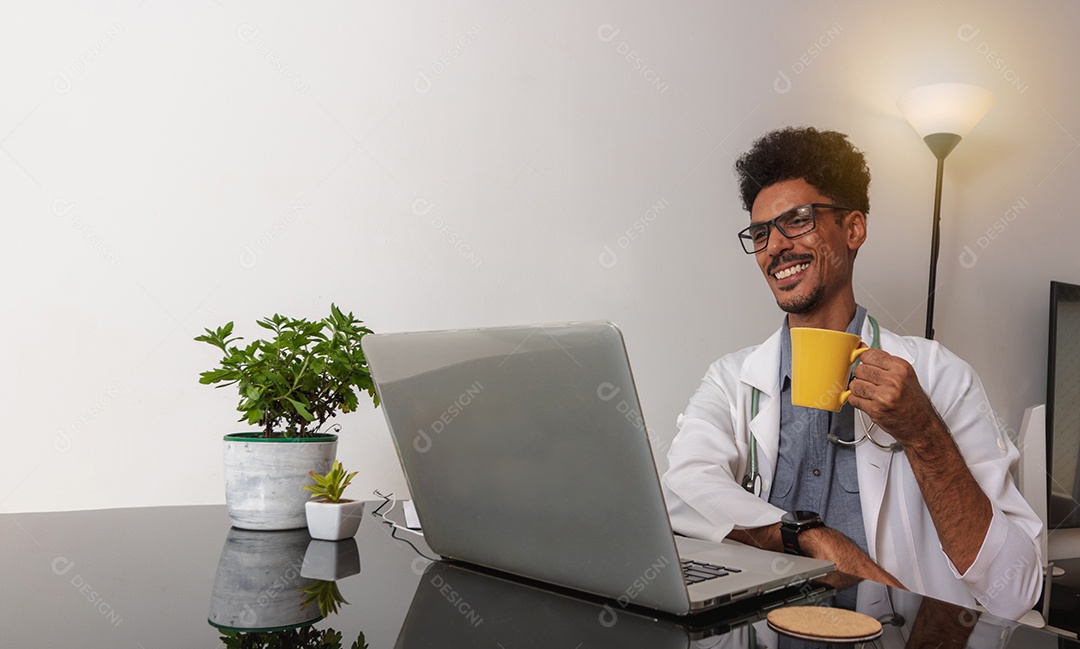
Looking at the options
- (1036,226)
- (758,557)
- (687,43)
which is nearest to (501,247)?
(687,43)

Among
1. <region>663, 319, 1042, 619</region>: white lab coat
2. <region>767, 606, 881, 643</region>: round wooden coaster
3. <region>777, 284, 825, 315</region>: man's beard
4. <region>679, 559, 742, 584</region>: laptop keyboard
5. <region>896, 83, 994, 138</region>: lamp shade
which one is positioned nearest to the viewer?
<region>767, 606, 881, 643</region>: round wooden coaster

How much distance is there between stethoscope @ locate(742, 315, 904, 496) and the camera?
1.36 meters

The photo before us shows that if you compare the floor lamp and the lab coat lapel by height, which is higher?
the floor lamp

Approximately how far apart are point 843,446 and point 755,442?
15cm

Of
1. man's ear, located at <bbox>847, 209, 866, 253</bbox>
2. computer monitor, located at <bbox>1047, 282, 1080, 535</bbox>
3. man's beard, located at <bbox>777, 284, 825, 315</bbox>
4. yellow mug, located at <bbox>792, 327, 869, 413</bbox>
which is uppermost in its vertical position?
man's ear, located at <bbox>847, 209, 866, 253</bbox>

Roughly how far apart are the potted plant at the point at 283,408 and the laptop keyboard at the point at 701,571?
473mm

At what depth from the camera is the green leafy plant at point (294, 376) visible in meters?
1.04

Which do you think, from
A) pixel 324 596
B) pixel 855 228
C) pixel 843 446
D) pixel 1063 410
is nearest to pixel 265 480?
pixel 324 596

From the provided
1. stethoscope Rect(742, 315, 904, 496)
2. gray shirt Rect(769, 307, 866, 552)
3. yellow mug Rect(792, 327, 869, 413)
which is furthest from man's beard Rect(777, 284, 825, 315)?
yellow mug Rect(792, 327, 869, 413)

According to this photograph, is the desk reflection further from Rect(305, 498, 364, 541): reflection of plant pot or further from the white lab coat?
the white lab coat

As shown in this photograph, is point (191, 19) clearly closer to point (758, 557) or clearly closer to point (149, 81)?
point (149, 81)

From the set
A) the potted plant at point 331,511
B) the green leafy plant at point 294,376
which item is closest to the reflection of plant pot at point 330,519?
the potted plant at point 331,511

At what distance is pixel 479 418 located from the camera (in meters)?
0.71

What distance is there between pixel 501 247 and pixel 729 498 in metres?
0.77
